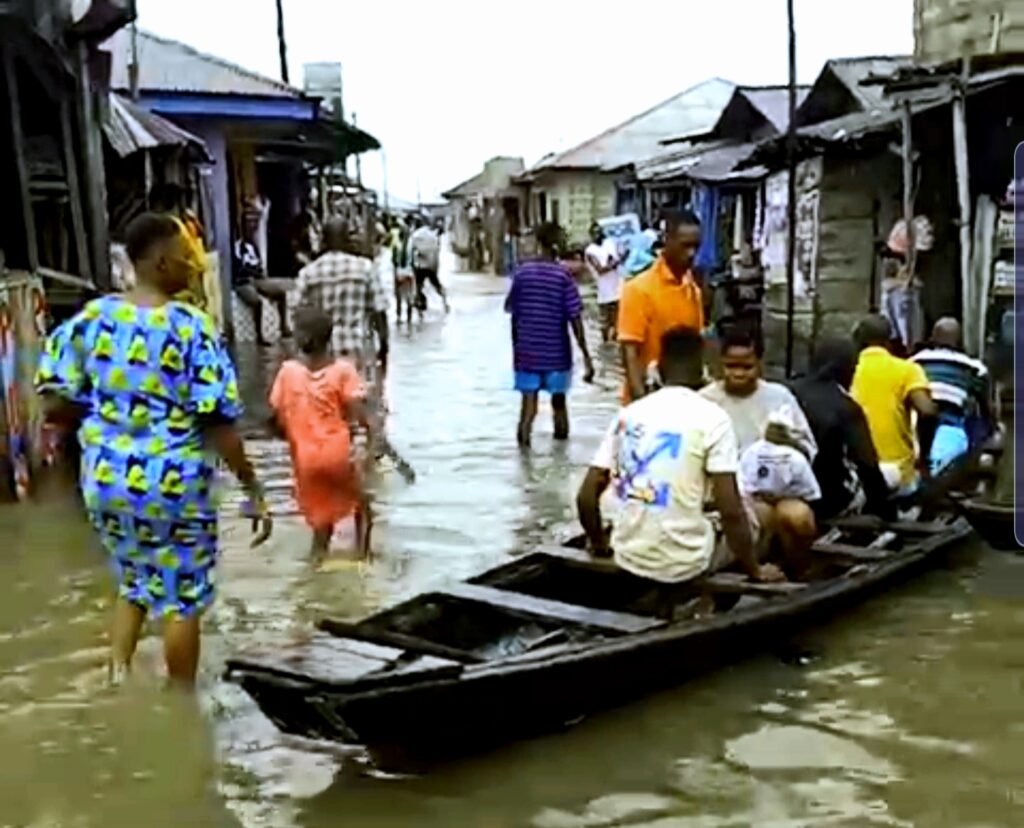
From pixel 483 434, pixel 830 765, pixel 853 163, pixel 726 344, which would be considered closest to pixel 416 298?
pixel 853 163

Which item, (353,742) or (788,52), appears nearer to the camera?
(353,742)

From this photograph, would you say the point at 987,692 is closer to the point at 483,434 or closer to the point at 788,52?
the point at 483,434

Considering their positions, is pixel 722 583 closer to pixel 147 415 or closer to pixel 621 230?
pixel 147 415

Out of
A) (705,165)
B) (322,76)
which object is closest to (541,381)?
(705,165)

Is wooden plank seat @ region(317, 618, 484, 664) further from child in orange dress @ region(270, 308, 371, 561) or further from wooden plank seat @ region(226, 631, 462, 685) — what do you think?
child in orange dress @ region(270, 308, 371, 561)

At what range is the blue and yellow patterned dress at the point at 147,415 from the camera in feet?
16.6

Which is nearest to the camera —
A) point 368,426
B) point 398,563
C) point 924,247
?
point 368,426

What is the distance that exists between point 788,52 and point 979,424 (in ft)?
24.8

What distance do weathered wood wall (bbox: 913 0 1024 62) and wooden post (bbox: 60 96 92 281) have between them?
8.41 metres

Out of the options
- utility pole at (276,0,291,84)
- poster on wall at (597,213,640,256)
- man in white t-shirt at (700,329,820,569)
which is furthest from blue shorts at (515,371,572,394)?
utility pole at (276,0,291,84)

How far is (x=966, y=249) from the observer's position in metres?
13.2

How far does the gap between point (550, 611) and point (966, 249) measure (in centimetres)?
830

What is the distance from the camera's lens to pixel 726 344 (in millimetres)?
6961

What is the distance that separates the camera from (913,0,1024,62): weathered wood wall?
15.3 meters
